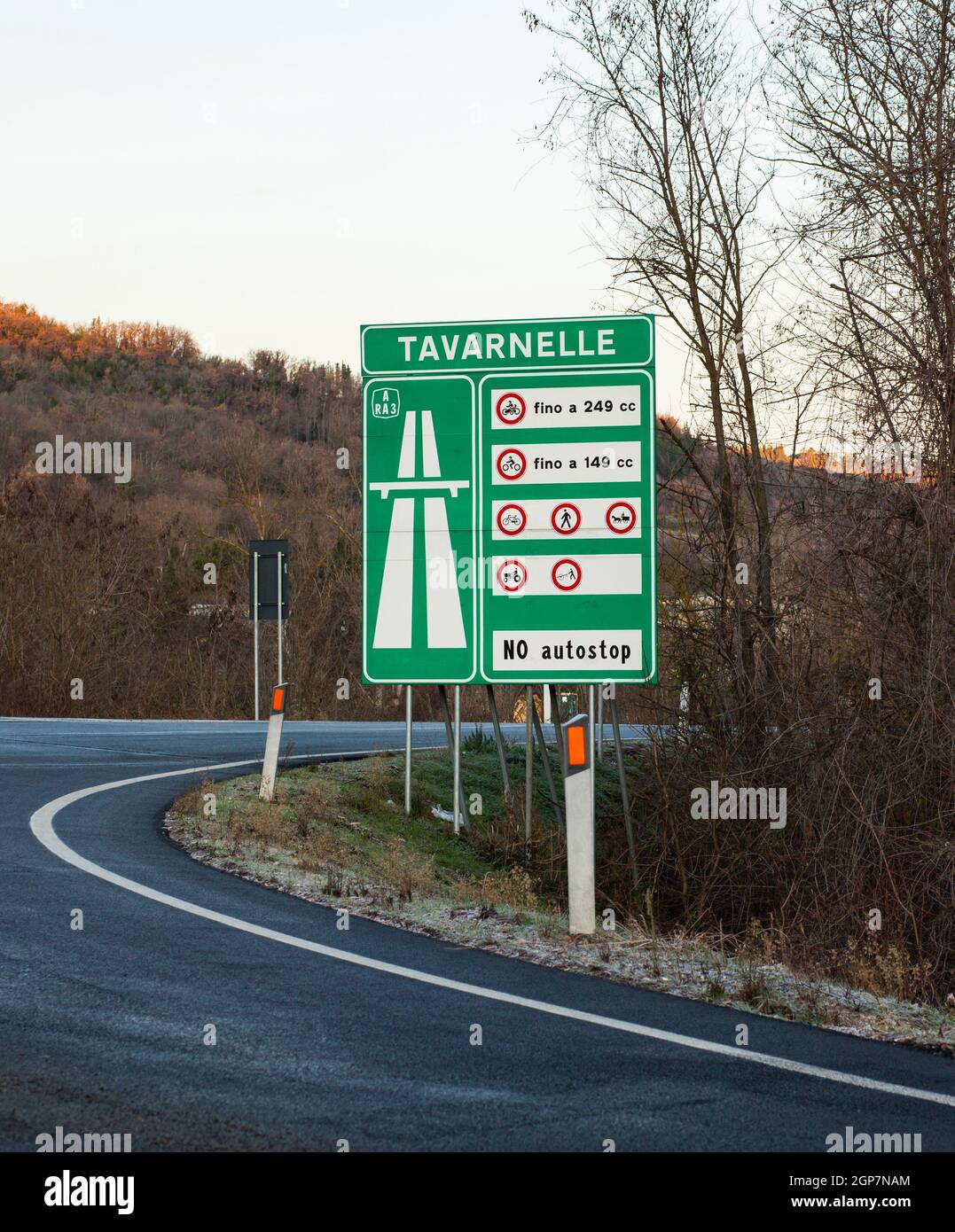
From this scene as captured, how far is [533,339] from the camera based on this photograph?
42.1 feet

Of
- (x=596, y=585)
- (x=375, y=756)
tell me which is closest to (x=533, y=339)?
(x=596, y=585)

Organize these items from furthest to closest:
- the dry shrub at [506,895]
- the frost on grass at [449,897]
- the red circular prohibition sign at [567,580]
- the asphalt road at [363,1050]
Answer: the red circular prohibition sign at [567,580]
the dry shrub at [506,895]
the frost on grass at [449,897]
the asphalt road at [363,1050]

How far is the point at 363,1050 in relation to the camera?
5.62 meters

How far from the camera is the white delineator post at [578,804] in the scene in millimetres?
8672

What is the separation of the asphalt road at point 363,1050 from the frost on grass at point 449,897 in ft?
1.03

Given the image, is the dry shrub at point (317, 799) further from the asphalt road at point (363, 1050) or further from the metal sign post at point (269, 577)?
the metal sign post at point (269, 577)

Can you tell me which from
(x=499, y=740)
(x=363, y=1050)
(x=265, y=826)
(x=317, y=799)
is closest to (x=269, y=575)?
(x=317, y=799)

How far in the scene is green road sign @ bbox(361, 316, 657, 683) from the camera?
12.3 m

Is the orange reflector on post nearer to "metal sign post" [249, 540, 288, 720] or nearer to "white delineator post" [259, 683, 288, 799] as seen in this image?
"white delineator post" [259, 683, 288, 799]

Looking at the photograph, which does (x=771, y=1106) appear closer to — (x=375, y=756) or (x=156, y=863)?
(x=156, y=863)

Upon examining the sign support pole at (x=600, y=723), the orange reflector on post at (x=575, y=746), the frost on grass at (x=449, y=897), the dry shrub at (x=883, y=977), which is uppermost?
the orange reflector on post at (x=575, y=746)

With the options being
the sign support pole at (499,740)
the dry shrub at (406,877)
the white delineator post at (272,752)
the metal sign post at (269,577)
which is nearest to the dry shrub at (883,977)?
the dry shrub at (406,877)

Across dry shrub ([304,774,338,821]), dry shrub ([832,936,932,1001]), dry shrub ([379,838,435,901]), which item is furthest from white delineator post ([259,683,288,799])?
dry shrub ([832,936,932,1001])

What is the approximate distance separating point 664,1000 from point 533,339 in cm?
744
